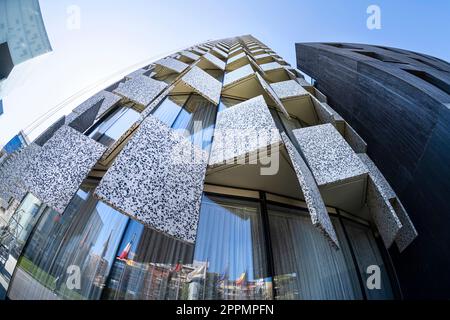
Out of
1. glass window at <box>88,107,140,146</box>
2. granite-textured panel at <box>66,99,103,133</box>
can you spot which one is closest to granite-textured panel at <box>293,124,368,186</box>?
glass window at <box>88,107,140,146</box>

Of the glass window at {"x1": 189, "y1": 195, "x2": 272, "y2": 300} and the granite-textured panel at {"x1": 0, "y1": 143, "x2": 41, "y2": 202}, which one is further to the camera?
the granite-textured panel at {"x1": 0, "y1": 143, "x2": 41, "y2": 202}

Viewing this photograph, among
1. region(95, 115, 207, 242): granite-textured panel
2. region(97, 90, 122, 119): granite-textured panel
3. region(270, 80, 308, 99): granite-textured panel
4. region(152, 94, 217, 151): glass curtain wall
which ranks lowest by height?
region(95, 115, 207, 242): granite-textured panel

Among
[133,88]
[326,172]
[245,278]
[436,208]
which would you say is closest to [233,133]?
[326,172]

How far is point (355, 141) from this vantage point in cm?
502

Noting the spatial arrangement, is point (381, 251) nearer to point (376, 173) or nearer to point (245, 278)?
point (376, 173)

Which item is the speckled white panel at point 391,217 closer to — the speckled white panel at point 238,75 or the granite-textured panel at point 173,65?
the speckled white panel at point 238,75

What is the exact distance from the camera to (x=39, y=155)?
2654mm

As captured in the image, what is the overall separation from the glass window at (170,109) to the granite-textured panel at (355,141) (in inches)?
156

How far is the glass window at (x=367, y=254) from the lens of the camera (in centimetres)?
315

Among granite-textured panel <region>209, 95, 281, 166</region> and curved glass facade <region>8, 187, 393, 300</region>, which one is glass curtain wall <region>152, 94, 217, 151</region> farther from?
curved glass facade <region>8, 187, 393, 300</region>

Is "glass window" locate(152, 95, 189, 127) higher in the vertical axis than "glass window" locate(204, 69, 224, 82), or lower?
lower

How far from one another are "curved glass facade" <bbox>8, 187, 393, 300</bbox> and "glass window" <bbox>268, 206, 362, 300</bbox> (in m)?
0.01

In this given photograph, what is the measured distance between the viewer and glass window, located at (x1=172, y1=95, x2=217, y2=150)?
11.5ft
